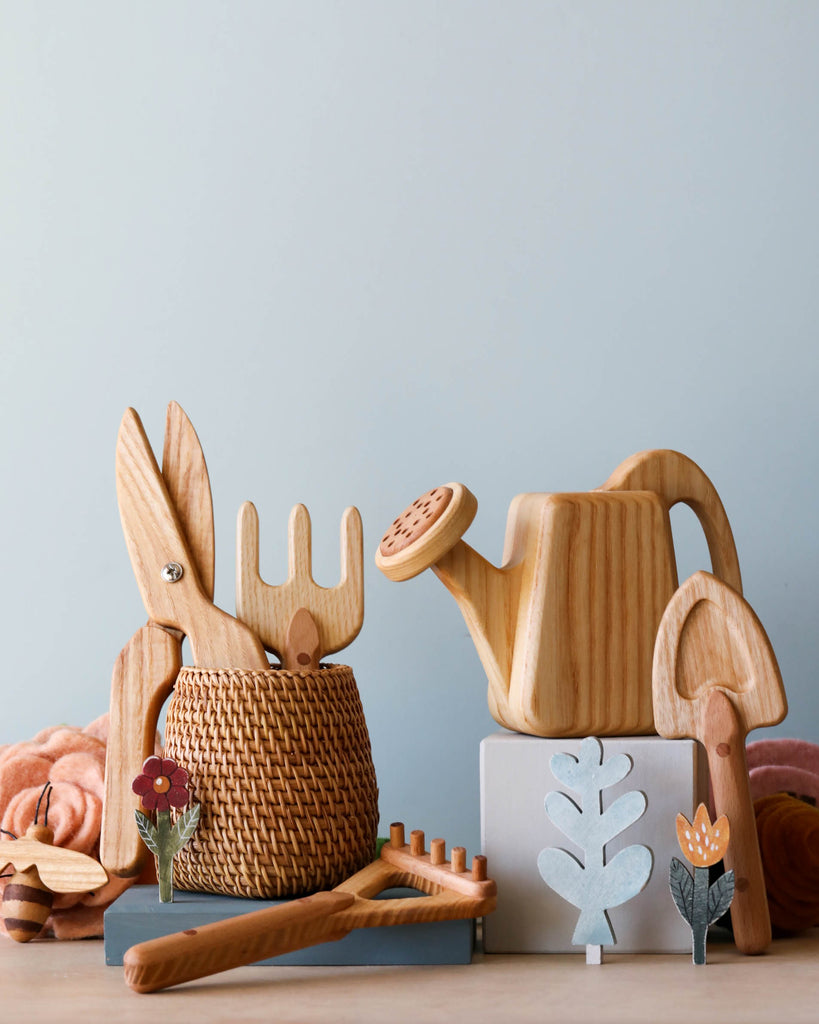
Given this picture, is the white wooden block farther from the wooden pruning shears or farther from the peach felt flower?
the wooden pruning shears

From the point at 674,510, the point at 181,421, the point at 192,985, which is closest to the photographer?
the point at 192,985

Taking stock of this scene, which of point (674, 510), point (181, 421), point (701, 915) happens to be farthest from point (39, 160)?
point (701, 915)

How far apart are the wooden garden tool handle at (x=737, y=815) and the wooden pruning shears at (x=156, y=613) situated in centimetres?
26

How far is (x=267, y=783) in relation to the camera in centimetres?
60

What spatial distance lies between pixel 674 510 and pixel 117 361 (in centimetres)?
45

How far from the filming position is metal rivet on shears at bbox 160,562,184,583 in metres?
0.65

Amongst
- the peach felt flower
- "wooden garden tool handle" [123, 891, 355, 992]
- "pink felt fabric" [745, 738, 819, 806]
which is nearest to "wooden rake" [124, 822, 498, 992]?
"wooden garden tool handle" [123, 891, 355, 992]

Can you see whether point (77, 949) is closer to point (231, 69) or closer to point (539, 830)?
point (539, 830)

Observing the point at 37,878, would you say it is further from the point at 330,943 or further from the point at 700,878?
the point at 700,878

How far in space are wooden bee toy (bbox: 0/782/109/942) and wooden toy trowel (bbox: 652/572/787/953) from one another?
346 mm

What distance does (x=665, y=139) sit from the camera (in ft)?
2.67

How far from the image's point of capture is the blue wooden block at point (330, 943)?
58cm

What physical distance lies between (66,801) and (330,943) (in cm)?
19

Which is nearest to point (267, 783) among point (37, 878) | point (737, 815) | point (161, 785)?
point (161, 785)
